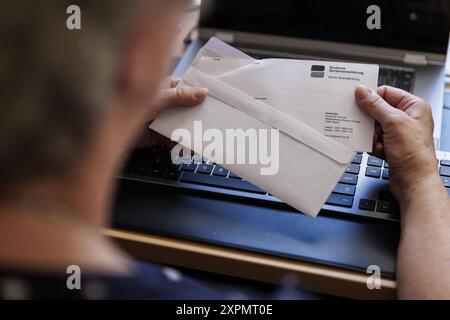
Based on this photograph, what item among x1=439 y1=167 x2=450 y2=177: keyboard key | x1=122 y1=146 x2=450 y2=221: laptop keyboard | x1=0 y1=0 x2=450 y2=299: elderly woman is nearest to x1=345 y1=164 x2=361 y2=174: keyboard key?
x1=122 y1=146 x2=450 y2=221: laptop keyboard

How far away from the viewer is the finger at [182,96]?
2.36 feet

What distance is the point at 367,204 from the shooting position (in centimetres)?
71

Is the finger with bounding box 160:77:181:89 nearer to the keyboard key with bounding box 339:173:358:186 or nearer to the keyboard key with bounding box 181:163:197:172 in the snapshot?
the keyboard key with bounding box 181:163:197:172

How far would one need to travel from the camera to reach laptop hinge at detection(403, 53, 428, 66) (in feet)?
3.14

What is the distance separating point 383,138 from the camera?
725 millimetres

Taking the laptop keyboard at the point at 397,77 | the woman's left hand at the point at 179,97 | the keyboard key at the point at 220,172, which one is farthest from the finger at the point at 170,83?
the laptop keyboard at the point at 397,77

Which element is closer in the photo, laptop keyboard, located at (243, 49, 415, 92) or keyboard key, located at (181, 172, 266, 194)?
keyboard key, located at (181, 172, 266, 194)

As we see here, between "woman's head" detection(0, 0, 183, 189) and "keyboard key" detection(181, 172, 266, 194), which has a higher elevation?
"woman's head" detection(0, 0, 183, 189)

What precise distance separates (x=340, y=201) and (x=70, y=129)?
0.43 meters

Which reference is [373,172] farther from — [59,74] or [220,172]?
[59,74]
